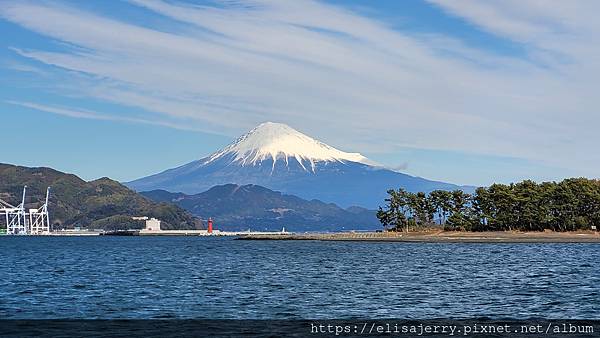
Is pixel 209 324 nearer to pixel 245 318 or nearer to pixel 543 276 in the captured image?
pixel 245 318

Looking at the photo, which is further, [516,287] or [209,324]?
[516,287]

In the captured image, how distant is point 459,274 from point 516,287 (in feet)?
56.1

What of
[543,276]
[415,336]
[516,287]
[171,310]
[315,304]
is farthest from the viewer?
[543,276]

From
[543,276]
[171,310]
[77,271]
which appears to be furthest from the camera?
[77,271]

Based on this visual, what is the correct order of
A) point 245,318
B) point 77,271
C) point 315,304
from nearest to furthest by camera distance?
point 245,318 < point 315,304 < point 77,271

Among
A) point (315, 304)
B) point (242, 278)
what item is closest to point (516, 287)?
point (315, 304)

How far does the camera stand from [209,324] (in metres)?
44.3

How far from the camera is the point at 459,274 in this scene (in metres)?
85.8

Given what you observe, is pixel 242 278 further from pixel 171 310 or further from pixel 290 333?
pixel 290 333

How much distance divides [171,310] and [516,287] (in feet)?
102

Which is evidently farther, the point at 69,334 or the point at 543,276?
the point at 543,276

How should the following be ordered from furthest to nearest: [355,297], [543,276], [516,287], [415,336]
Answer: [543,276], [516,287], [355,297], [415,336]

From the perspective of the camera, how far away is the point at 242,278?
81312 millimetres

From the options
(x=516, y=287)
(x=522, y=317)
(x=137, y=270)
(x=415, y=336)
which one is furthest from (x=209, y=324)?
(x=137, y=270)
